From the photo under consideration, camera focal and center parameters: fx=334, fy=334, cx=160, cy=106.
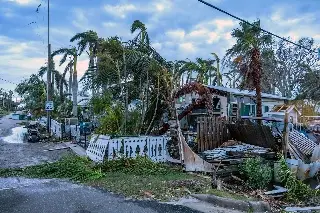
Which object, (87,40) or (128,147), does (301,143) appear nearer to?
(128,147)

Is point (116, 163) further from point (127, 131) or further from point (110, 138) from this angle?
point (127, 131)

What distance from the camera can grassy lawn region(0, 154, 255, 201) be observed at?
7.30 m

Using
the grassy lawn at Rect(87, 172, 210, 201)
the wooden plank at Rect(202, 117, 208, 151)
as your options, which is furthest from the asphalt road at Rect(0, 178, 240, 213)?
the wooden plank at Rect(202, 117, 208, 151)

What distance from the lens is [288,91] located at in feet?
153

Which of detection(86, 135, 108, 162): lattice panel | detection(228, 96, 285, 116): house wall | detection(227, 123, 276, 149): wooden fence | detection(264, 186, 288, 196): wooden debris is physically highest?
detection(228, 96, 285, 116): house wall

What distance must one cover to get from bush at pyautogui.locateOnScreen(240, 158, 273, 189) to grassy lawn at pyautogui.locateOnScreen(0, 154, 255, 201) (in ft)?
4.17

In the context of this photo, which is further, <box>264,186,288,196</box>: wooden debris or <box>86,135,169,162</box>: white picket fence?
<box>86,135,169,162</box>: white picket fence

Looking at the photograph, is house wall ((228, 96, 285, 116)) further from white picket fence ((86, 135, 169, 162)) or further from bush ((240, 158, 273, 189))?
bush ((240, 158, 273, 189))

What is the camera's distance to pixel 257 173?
8.95 meters

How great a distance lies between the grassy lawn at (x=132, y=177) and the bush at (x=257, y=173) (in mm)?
1272

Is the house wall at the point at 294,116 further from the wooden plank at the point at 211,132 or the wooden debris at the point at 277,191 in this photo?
the wooden debris at the point at 277,191

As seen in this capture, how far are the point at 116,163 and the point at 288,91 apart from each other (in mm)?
41447

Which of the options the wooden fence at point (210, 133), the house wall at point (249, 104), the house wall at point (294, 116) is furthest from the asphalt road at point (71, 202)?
the house wall at point (249, 104)

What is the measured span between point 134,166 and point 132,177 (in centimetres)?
111
